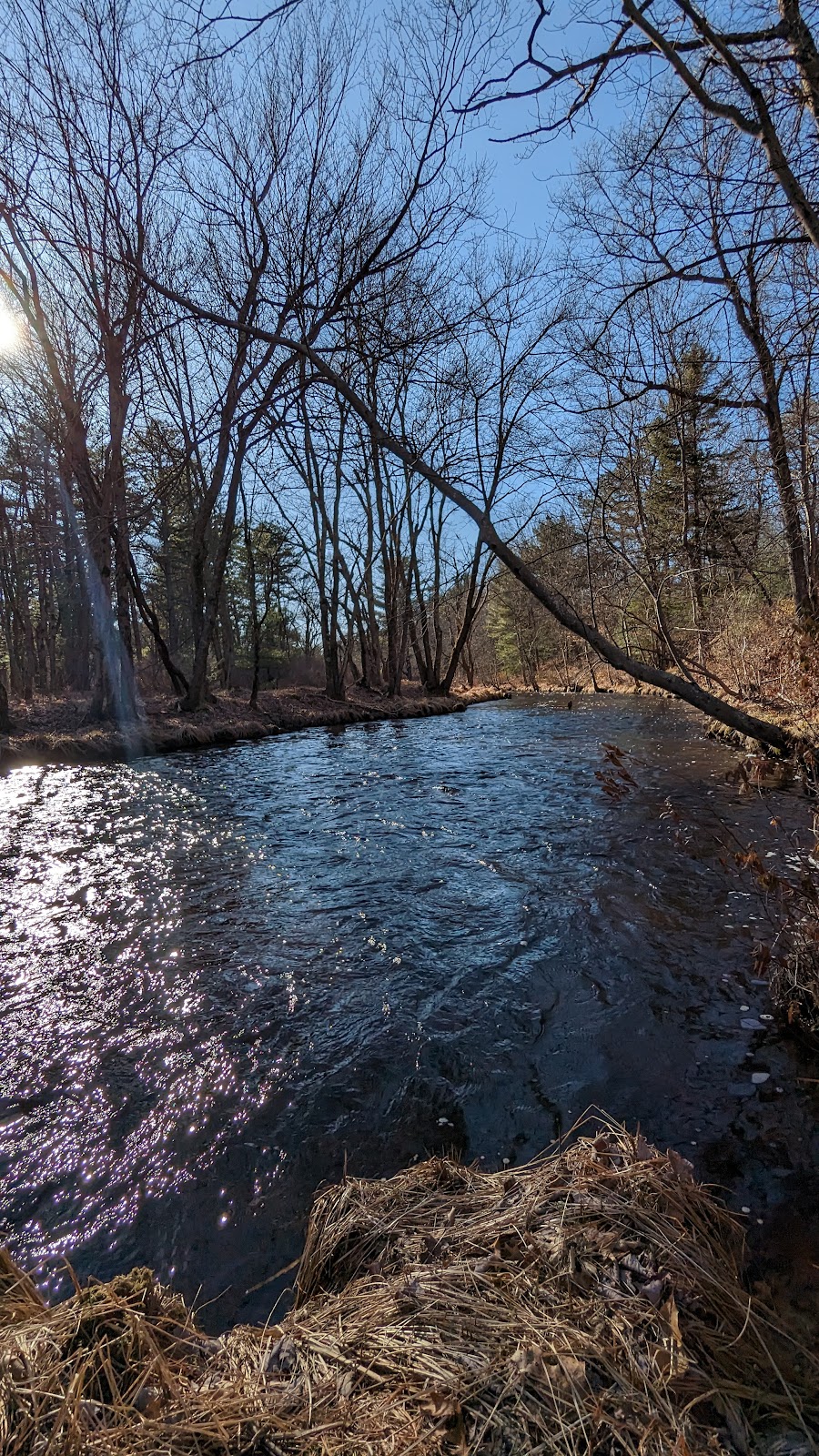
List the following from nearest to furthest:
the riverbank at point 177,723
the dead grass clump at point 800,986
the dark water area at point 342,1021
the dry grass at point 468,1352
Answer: the dry grass at point 468,1352
the dark water area at point 342,1021
the dead grass clump at point 800,986
the riverbank at point 177,723

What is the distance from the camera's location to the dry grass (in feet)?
4.05

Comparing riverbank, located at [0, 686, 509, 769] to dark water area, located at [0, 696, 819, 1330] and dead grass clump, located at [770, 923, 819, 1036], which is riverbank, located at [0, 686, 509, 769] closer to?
dark water area, located at [0, 696, 819, 1330]

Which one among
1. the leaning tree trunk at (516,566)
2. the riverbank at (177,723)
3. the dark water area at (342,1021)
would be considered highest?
the leaning tree trunk at (516,566)

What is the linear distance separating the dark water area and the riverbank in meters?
4.82

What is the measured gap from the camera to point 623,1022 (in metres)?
3.28

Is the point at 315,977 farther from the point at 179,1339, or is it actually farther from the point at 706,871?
the point at 706,871

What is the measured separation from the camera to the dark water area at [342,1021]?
7.61 feet

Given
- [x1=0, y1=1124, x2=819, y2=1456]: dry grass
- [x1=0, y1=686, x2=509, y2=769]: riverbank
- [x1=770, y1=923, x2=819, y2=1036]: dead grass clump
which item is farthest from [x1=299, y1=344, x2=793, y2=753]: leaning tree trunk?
[x1=0, y1=686, x2=509, y2=769]: riverbank

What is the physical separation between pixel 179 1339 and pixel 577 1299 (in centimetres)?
101

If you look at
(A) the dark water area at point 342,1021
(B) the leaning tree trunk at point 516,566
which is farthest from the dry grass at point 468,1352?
(B) the leaning tree trunk at point 516,566

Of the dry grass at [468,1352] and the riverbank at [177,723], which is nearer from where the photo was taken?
the dry grass at [468,1352]

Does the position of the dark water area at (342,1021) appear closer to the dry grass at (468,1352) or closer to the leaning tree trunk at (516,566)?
the dry grass at (468,1352)

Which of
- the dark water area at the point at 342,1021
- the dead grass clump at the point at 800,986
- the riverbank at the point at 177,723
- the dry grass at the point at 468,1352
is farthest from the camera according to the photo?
the riverbank at the point at 177,723

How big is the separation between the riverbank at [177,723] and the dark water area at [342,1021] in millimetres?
4820
